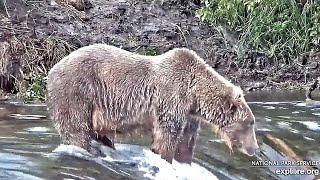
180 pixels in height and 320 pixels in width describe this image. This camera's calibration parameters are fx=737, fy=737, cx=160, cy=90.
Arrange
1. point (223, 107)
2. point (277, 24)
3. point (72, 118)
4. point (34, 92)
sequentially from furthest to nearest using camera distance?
1. point (277, 24)
2. point (34, 92)
3. point (223, 107)
4. point (72, 118)

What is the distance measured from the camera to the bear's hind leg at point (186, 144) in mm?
7074

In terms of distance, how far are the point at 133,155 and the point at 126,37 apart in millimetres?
7131

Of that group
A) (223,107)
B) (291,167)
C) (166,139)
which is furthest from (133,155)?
(291,167)

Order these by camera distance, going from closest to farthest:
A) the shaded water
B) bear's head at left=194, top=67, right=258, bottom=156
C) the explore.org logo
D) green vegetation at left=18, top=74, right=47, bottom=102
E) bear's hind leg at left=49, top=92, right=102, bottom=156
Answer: the shaded water, bear's hind leg at left=49, top=92, right=102, bottom=156, bear's head at left=194, top=67, right=258, bottom=156, the explore.org logo, green vegetation at left=18, top=74, right=47, bottom=102

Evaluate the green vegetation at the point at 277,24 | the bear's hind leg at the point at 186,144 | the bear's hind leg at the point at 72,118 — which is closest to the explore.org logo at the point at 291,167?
the bear's hind leg at the point at 186,144

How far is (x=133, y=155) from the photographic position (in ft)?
24.2

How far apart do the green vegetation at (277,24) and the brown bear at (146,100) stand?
6585 mm

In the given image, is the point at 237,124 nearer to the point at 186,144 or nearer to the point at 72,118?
the point at 186,144

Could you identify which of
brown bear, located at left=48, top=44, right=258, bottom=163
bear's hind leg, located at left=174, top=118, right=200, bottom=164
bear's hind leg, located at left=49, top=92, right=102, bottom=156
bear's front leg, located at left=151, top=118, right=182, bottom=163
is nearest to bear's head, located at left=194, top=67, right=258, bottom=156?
brown bear, located at left=48, top=44, right=258, bottom=163

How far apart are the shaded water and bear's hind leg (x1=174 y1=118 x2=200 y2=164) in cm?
9

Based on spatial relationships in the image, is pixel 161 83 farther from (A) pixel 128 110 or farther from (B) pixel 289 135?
(B) pixel 289 135

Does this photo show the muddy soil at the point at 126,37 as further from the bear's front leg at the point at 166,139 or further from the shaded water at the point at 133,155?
the bear's front leg at the point at 166,139

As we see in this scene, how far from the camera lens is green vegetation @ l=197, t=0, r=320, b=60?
44.8 feet

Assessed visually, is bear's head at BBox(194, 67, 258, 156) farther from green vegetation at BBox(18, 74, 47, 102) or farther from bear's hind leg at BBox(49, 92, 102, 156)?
green vegetation at BBox(18, 74, 47, 102)
